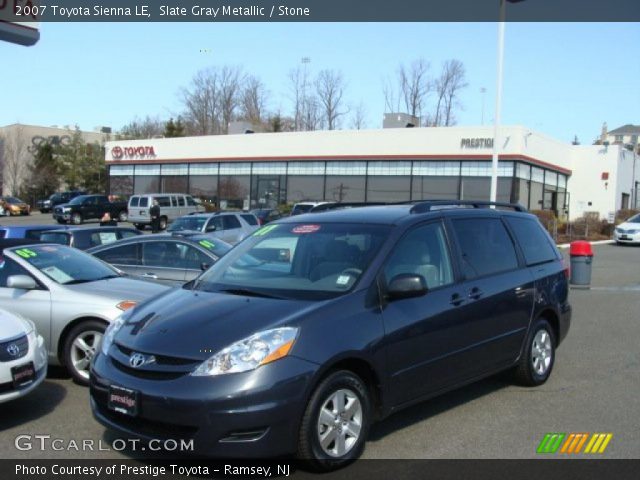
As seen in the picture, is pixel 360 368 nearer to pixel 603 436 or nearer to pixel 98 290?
pixel 603 436

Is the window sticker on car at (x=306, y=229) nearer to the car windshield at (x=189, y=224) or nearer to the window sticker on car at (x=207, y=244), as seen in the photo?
the window sticker on car at (x=207, y=244)

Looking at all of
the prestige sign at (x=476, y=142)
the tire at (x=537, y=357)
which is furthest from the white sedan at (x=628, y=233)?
the tire at (x=537, y=357)

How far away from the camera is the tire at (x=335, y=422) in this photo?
439 centimetres

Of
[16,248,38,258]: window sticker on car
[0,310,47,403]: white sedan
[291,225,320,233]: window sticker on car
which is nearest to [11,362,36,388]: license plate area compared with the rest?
[0,310,47,403]: white sedan

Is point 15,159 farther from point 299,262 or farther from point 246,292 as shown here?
point 246,292

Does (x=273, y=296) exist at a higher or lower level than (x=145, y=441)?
higher

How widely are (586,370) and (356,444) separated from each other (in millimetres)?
4076

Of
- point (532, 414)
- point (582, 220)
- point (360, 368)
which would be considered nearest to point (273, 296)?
point (360, 368)

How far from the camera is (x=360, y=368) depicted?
4828mm

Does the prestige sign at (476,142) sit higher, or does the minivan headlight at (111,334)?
the prestige sign at (476,142)

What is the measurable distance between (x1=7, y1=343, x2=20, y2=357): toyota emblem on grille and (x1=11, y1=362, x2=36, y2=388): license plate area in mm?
109

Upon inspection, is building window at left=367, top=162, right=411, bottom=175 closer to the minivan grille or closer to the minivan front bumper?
the minivan grille

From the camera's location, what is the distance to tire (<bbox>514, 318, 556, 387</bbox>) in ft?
22.2
